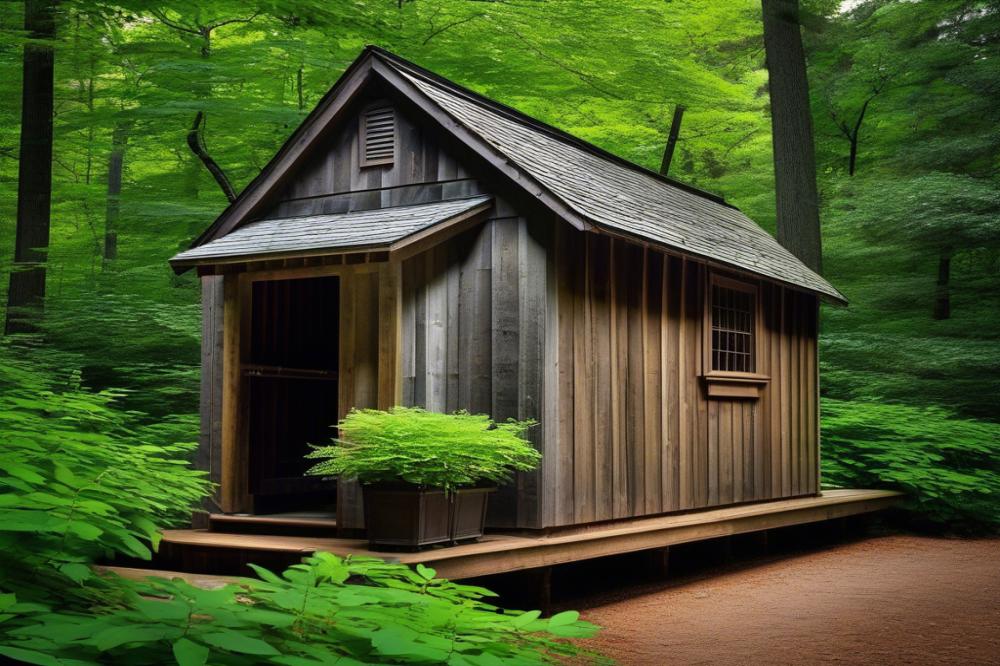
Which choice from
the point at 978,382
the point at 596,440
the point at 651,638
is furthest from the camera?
the point at 978,382

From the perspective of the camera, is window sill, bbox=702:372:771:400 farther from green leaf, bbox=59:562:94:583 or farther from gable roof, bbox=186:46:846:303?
green leaf, bbox=59:562:94:583

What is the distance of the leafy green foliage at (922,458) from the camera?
43.3ft

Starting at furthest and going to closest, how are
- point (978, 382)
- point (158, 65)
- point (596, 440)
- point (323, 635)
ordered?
point (978, 382)
point (158, 65)
point (596, 440)
point (323, 635)

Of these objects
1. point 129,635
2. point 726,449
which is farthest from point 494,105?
point 129,635

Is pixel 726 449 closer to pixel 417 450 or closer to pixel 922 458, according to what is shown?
pixel 922 458

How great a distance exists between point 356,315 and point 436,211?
3.41 feet

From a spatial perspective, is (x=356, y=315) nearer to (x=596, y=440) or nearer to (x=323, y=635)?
(x=596, y=440)

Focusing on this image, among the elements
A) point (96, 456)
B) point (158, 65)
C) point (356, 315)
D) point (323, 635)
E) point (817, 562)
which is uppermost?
point (158, 65)

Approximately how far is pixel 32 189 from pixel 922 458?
12.3 m

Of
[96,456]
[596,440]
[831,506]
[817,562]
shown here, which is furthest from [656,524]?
[96,456]

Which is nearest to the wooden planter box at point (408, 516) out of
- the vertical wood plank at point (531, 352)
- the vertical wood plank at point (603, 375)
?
the vertical wood plank at point (531, 352)

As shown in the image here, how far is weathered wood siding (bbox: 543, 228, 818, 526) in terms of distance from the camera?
8.23 m

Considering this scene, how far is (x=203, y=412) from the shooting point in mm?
8828

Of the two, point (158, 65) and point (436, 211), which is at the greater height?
point (158, 65)
